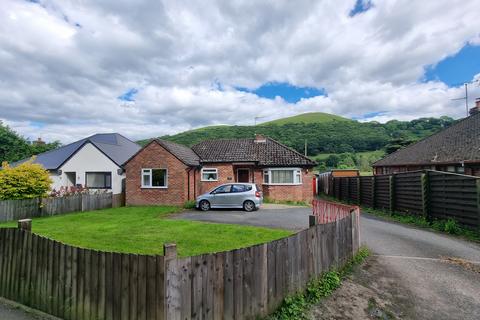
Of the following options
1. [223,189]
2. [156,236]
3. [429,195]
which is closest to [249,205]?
[223,189]

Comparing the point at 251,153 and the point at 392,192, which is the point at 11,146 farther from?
the point at 392,192

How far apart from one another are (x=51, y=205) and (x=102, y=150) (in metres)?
7.63

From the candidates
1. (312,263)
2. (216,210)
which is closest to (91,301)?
(312,263)

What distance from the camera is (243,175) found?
2358 cm

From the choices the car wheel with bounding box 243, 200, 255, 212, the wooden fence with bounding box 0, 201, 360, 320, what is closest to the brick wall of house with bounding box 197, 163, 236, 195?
the car wheel with bounding box 243, 200, 255, 212

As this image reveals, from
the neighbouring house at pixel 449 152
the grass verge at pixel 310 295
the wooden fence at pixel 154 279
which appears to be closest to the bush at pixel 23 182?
the wooden fence at pixel 154 279

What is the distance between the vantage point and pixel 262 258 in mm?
4387

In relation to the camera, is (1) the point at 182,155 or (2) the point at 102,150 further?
(2) the point at 102,150

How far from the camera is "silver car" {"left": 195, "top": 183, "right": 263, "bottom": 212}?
17.2 metres

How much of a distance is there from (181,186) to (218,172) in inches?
145

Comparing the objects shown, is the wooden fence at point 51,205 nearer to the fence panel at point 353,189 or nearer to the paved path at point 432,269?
the paved path at point 432,269

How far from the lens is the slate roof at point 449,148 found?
17186 millimetres

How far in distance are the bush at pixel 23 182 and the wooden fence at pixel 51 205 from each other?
916 millimetres

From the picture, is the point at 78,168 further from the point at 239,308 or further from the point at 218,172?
the point at 239,308
